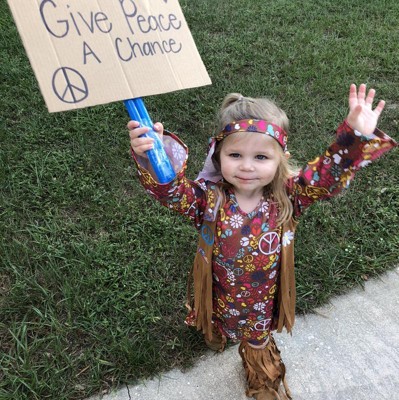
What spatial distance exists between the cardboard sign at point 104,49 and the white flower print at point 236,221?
0.53 metres

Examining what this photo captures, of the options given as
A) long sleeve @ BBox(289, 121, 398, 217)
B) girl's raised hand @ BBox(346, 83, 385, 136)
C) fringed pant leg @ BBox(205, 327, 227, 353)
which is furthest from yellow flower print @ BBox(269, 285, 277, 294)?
girl's raised hand @ BBox(346, 83, 385, 136)

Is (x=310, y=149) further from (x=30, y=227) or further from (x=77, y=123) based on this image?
(x=30, y=227)

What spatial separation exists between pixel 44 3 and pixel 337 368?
213 centimetres

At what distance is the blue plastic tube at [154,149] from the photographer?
140cm

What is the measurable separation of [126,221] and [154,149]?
64.8 inches

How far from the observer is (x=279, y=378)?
2.20m

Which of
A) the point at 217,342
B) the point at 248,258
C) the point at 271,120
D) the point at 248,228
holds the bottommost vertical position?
the point at 217,342

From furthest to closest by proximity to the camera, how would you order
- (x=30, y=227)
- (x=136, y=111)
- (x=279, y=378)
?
1. (x=30, y=227)
2. (x=279, y=378)
3. (x=136, y=111)

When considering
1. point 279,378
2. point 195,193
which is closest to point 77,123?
point 195,193

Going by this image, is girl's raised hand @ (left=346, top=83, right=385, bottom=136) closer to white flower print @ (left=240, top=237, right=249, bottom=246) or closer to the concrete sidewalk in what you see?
white flower print @ (left=240, top=237, right=249, bottom=246)

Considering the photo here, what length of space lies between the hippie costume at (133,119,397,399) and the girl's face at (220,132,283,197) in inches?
1.2

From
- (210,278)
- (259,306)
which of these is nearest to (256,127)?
(210,278)

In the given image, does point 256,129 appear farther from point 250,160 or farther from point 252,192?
point 252,192

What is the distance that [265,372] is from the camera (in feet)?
6.98
